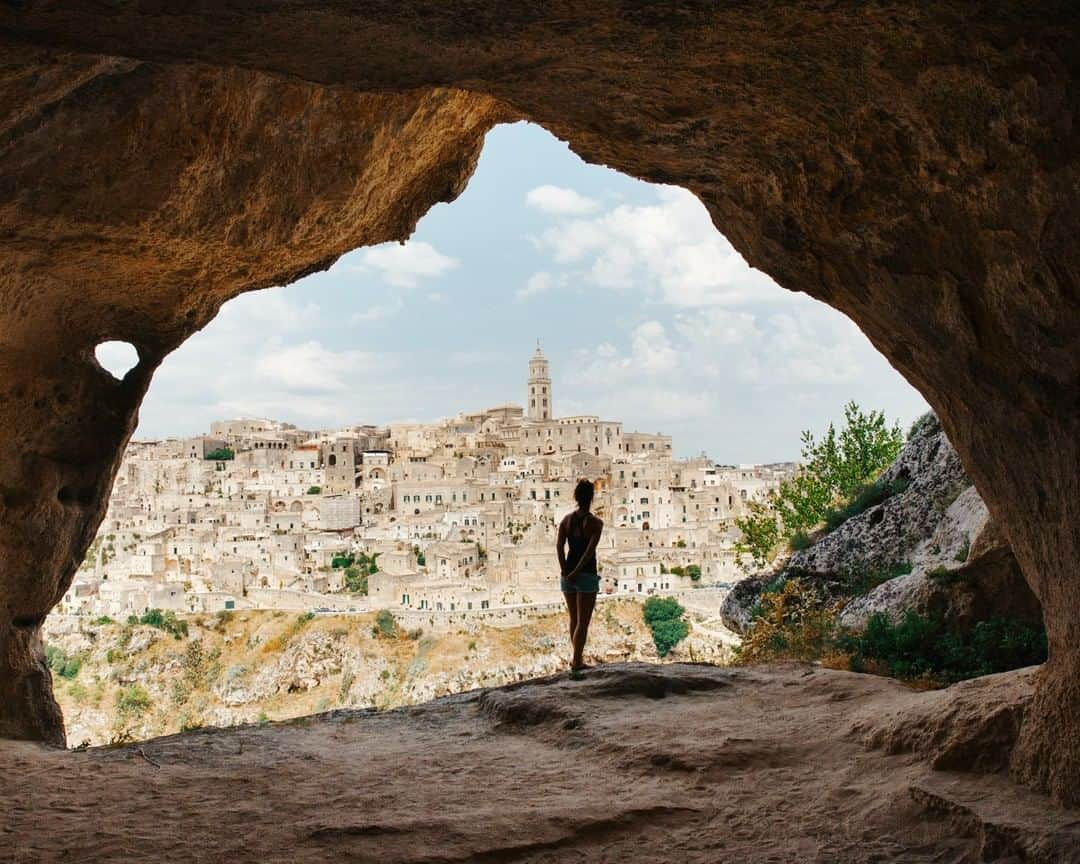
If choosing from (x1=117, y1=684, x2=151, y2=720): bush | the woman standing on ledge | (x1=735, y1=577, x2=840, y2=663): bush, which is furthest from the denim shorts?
(x1=117, y1=684, x2=151, y2=720): bush

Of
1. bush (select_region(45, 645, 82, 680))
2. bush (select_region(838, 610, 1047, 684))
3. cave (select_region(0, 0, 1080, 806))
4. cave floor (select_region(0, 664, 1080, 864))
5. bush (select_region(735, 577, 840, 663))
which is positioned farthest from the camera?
bush (select_region(45, 645, 82, 680))

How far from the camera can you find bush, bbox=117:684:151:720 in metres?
49.7

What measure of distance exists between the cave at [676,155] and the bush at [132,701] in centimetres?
4834

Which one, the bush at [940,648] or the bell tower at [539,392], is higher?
the bell tower at [539,392]

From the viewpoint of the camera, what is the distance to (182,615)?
6031 cm

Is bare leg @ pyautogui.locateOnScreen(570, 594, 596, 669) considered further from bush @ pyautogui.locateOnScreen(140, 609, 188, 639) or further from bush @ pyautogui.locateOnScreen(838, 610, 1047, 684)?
bush @ pyautogui.locateOnScreen(140, 609, 188, 639)

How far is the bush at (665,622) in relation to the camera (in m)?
47.2

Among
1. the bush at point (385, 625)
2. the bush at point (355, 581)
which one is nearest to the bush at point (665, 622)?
the bush at point (385, 625)

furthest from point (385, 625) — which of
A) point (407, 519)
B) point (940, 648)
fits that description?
point (940, 648)

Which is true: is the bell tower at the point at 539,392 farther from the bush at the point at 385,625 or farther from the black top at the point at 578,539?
the black top at the point at 578,539

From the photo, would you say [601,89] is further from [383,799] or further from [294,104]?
[383,799]

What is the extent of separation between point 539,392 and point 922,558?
381ft

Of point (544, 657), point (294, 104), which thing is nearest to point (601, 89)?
point (294, 104)

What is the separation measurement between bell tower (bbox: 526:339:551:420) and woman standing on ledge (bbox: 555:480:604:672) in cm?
11458
